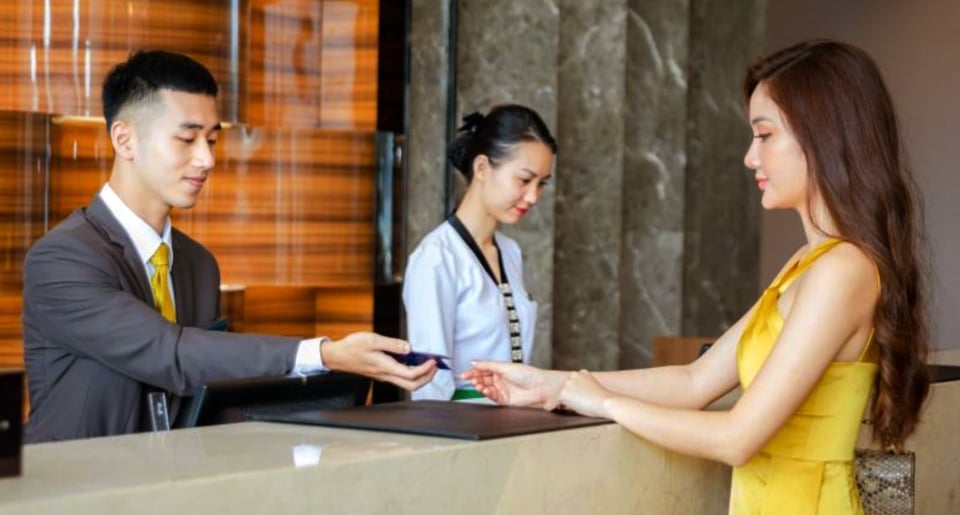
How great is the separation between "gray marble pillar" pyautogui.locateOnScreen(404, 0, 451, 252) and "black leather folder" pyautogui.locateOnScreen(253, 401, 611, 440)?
116 inches

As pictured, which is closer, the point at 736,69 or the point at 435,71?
the point at 435,71

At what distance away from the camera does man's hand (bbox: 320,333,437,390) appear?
2840 mm

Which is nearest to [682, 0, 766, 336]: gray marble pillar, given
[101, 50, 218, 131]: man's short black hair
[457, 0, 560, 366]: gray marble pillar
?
[457, 0, 560, 366]: gray marble pillar

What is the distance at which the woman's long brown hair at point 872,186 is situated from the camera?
2.59 meters

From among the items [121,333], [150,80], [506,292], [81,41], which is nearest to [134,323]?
[121,333]

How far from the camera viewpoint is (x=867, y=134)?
2623 millimetres

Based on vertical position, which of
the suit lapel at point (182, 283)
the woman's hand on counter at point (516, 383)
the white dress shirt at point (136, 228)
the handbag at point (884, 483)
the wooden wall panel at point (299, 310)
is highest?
the white dress shirt at point (136, 228)

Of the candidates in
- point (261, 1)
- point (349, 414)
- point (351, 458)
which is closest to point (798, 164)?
point (349, 414)

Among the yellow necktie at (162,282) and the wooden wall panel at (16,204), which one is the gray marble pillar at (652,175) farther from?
the yellow necktie at (162,282)

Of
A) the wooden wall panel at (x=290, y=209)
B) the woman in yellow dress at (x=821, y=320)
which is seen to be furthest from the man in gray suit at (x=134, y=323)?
the wooden wall panel at (x=290, y=209)

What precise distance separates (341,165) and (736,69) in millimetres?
2324

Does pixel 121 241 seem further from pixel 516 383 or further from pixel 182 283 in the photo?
Result: pixel 516 383

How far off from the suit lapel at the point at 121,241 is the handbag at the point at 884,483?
4.71 ft

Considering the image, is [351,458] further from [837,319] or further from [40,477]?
[837,319]
